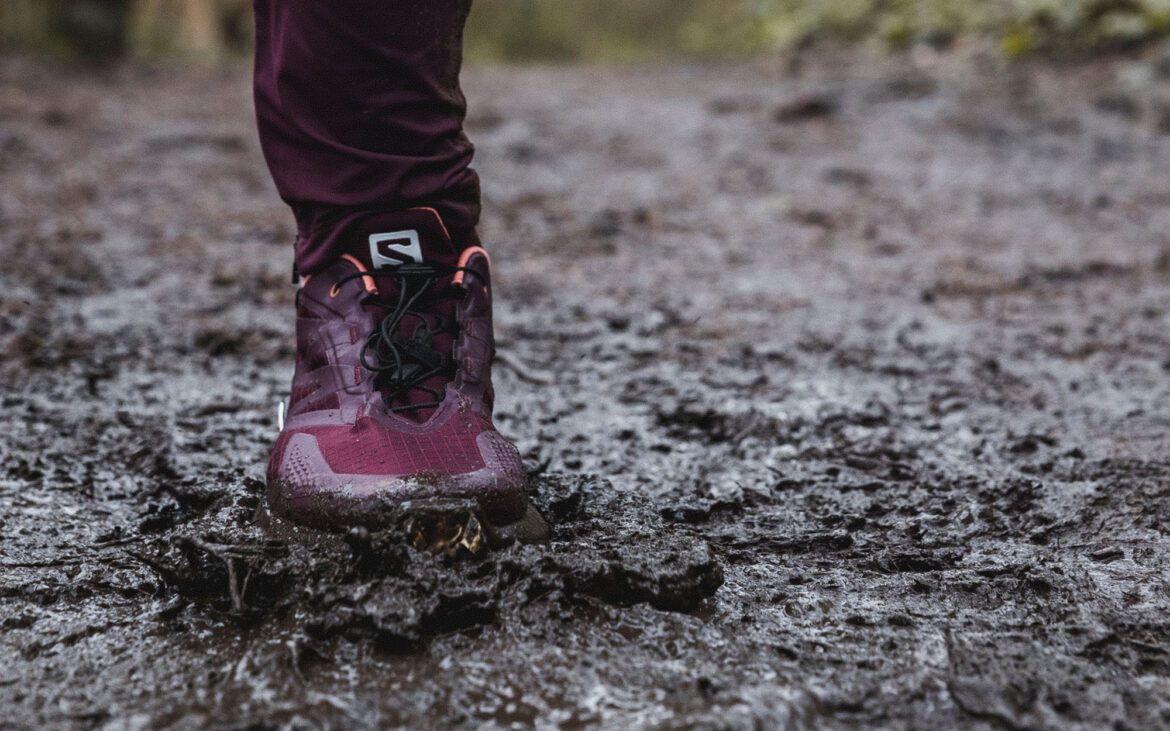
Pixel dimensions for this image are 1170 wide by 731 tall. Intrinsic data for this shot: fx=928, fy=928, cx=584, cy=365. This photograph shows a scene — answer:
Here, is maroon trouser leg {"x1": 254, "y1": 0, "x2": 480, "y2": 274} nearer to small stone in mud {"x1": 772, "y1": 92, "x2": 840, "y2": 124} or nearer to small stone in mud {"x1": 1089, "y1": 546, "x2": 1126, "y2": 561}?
small stone in mud {"x1": 1089, "y1": 546, "x2": 1126, "y2": 561}

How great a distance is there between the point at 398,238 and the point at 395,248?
0.02 metres

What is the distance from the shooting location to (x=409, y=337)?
1.55 metres

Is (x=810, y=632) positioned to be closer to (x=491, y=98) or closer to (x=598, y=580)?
(x=598, y=580)

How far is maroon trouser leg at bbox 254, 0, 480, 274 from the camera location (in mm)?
1400

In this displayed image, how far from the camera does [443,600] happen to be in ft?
3.91

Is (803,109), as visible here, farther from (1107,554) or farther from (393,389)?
(393,389)

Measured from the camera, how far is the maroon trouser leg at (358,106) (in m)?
1.40

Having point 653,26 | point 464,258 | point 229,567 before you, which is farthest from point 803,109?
point 653,26

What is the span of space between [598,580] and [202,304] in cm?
207

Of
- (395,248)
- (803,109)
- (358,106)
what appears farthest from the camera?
(803,109)

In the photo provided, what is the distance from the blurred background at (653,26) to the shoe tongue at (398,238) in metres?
6.57

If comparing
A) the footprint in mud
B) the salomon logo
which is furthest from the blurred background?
the footprint in mud

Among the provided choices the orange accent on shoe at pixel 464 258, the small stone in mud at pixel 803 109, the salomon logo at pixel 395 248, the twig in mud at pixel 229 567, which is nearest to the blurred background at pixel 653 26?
the small stone in mud at pixel 803 109

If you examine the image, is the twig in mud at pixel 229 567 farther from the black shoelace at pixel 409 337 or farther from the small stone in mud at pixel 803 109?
the small stone in mud at pixel 803 109
